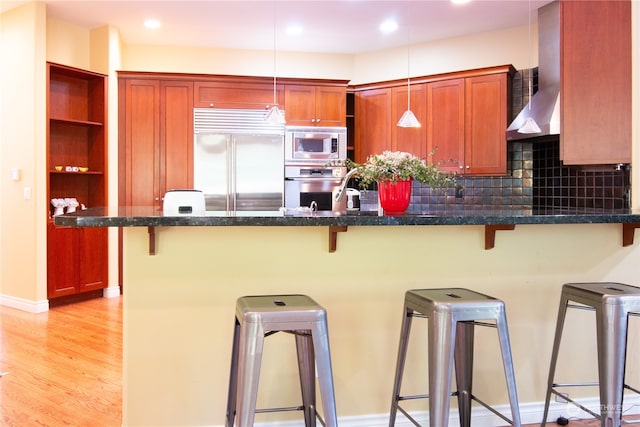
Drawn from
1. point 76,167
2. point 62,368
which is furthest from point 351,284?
point 76,167

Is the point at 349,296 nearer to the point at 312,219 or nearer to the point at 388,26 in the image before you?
the point at 312,219

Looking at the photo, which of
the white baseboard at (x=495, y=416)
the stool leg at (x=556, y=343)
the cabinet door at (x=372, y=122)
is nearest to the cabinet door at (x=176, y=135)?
the cabinet door at (x=372, y=122)

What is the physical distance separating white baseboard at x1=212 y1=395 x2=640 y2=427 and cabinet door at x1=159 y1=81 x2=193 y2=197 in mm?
3622

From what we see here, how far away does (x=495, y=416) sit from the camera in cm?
247

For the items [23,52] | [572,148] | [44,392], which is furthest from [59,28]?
[572,148]

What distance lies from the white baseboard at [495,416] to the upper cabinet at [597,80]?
1.21 m

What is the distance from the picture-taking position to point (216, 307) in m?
2.28

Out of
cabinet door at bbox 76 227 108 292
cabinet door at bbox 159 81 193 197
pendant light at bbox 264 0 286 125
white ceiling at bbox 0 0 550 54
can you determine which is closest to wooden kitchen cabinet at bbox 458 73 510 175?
white ceiling at bbox 0 0 550 54

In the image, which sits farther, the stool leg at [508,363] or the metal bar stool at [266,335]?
the stool leg at [508,363]

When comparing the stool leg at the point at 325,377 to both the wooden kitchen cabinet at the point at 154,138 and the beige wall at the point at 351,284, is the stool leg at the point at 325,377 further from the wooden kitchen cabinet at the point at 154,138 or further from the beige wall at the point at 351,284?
the wooden kitchen cabinet at the point at 154,138

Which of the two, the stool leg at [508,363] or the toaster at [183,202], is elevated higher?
the toaster at [183,202]

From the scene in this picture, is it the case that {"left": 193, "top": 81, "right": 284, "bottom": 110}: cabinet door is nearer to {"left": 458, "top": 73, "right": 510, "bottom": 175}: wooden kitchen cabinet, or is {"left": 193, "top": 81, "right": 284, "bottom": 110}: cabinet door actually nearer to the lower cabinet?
the lower cabinet

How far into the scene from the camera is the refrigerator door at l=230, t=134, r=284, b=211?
542 centimetres

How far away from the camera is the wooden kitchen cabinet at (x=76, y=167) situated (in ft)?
16.1
